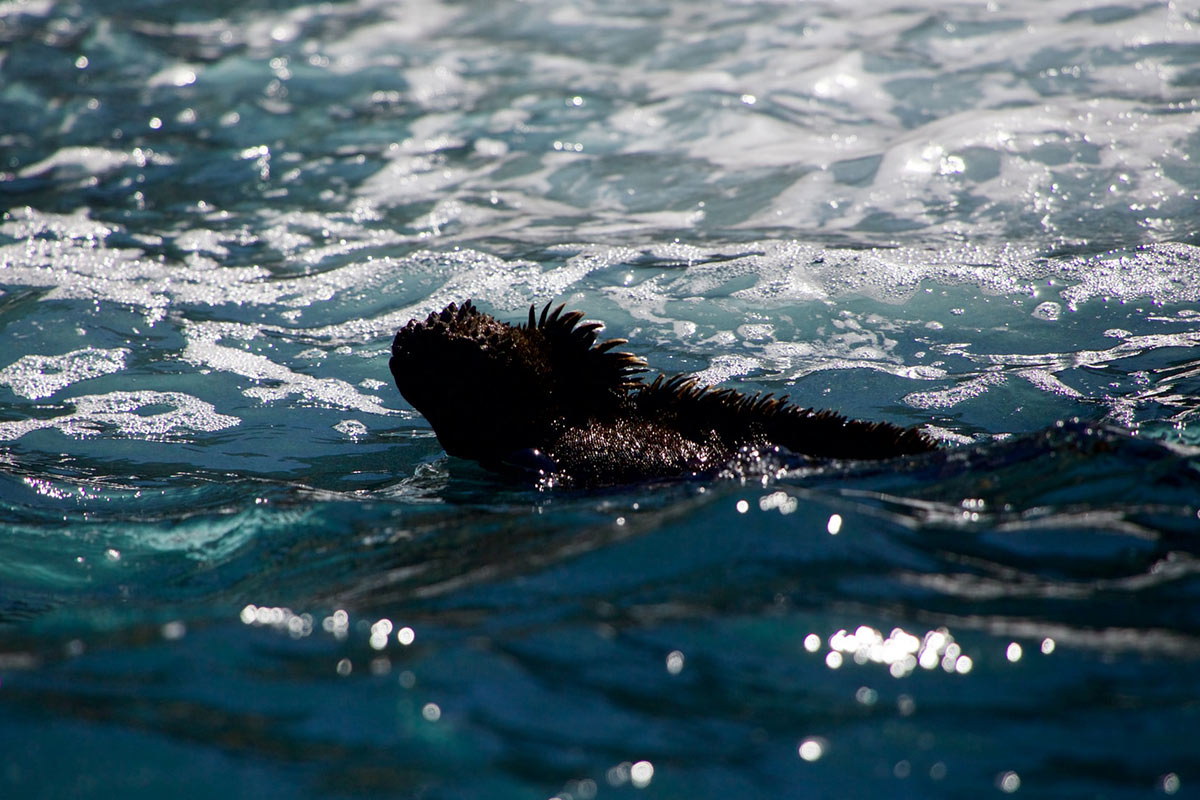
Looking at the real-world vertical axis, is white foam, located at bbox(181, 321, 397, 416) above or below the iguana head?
below

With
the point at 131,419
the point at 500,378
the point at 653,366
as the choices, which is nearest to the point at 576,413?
the point at 500,378

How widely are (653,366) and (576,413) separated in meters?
2.05

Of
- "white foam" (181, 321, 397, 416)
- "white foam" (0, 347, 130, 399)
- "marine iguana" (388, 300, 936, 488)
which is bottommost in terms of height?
"white foam" (181, 321, 397, 416)

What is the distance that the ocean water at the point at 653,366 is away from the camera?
240 cm

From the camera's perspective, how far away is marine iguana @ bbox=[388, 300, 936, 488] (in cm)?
417

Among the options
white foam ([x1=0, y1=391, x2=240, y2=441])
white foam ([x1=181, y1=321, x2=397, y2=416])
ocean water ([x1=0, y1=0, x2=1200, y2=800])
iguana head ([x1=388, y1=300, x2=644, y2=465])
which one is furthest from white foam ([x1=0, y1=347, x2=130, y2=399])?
iguana head ([x1=388, y1=300, x2=644, y2=465])

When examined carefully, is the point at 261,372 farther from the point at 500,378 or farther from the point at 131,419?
the point at 500,378

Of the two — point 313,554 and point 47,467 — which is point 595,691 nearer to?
point 313,554

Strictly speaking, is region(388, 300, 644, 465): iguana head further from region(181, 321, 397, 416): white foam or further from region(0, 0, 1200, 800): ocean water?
region(181, 321, 397, 416): white foam

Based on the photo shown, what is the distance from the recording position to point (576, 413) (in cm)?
445

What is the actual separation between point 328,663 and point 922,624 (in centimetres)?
140

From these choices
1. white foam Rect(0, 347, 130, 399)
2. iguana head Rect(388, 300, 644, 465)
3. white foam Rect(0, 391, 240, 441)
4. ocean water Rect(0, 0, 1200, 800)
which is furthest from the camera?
white foam Rect(0, 347, 130, 399)

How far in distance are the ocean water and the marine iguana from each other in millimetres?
190

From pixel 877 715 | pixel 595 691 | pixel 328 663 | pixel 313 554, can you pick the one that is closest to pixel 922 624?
pixel 877 715
